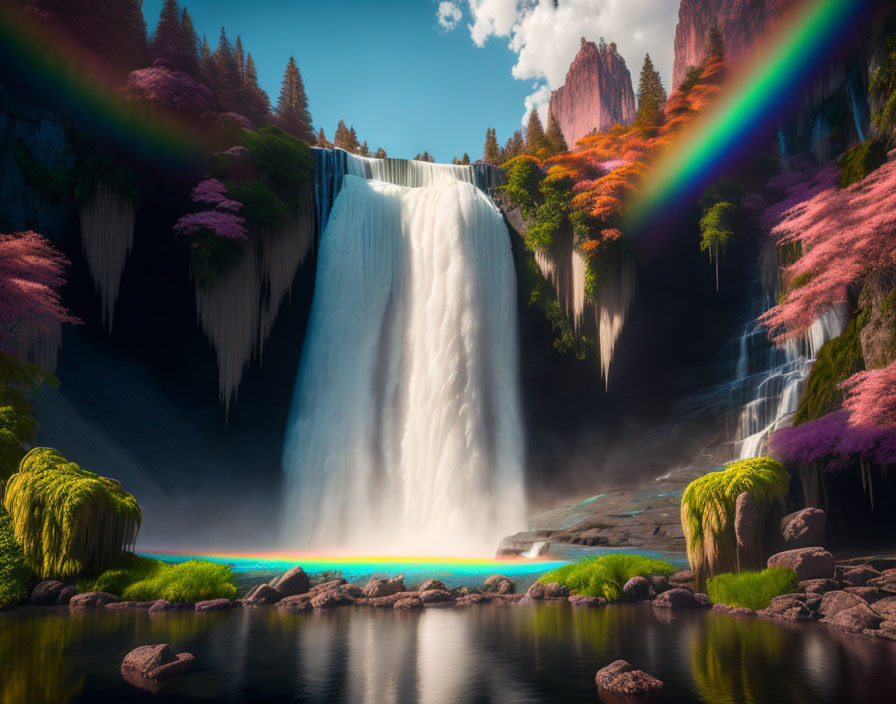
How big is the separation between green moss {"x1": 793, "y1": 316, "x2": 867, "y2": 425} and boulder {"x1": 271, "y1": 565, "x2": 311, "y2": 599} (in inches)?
499

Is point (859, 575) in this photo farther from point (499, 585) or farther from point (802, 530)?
point (499, 585)

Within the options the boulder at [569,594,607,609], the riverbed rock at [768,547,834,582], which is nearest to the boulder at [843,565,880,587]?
the riverbed rock at [768,547,834,582]

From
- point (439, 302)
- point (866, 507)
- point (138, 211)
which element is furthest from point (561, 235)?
point (138, 211)

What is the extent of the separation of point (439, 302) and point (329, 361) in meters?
5.06

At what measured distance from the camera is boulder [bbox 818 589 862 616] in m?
7.54

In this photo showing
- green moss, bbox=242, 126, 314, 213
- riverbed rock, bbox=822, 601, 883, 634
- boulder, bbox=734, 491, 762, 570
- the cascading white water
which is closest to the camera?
riverbed rock, bbox=822, 601, 883, 634

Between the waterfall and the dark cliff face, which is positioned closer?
the waterfall

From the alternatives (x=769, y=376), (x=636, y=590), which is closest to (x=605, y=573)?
(x=636, y=590)

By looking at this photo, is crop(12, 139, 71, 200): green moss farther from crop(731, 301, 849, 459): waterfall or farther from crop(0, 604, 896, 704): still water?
crop(731, 301, 849, 459): waterfall

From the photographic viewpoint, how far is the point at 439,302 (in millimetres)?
23797

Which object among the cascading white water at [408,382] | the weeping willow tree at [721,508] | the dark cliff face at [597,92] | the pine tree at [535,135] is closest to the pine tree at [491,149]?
the pine tree at [535,135]

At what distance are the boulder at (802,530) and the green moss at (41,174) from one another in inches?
909

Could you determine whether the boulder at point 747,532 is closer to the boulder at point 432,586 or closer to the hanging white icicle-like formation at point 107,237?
the boulder at point 432,586

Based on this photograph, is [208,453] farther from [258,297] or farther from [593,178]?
[593,178]
